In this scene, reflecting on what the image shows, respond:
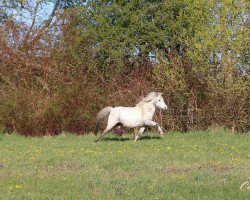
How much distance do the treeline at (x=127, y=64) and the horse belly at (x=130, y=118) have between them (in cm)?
450

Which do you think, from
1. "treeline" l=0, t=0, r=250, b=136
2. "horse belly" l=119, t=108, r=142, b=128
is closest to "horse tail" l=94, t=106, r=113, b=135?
"horse belly" l=119, t=108, r=142, b=128

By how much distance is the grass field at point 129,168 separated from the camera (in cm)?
Answer: 929

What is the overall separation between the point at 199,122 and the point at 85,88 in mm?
5485

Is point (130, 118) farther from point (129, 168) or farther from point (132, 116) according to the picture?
point (129, 168)

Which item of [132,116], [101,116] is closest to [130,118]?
[132,116]

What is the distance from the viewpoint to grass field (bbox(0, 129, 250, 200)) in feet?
30.5

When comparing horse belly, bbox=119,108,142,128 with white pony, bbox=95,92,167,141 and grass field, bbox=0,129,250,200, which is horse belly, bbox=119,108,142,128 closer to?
white pony, bbox=95,92,167,141

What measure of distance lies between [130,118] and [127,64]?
6.83m

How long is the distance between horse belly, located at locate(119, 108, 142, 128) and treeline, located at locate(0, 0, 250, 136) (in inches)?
177

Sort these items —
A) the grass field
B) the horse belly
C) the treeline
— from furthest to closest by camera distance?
the treeline, the horse belly, the grass field

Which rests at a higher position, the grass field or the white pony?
the white pony

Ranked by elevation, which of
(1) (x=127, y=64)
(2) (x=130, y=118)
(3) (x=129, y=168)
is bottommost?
(3) (x=129, y=168)

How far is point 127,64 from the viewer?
1040 inches

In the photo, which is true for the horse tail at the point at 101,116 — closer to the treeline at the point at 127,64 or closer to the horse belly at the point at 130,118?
the horse belly at the point at 130,118
